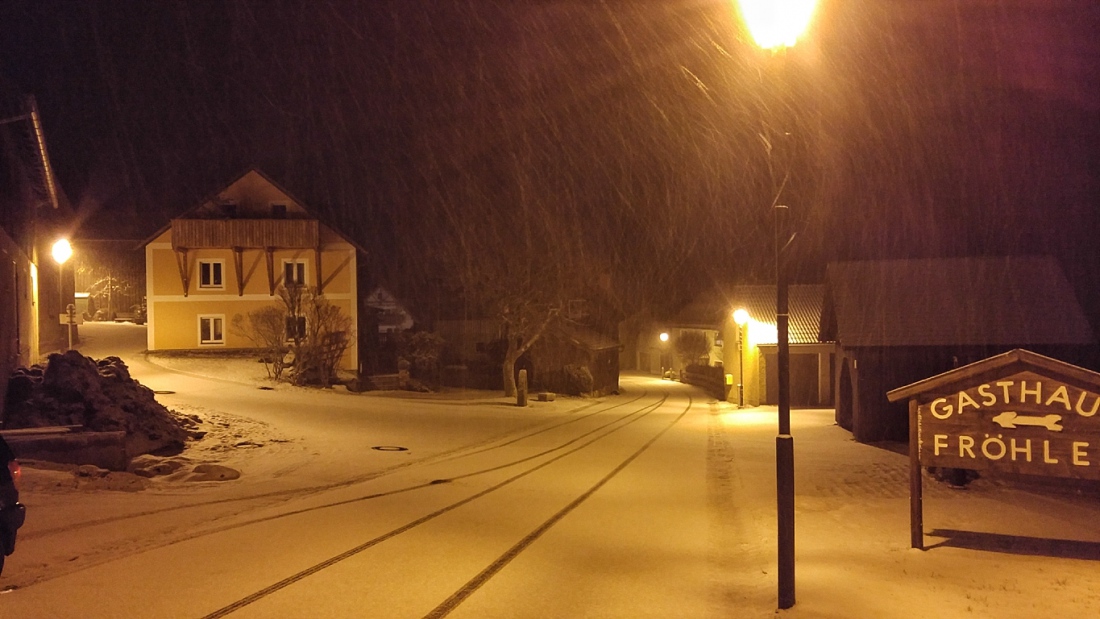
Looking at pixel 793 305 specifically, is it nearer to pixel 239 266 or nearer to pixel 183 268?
pixel 239 266

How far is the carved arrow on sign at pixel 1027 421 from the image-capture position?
32.3 ft

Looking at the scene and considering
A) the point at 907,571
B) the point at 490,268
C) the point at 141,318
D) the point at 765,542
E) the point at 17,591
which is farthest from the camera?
the point at 141,318

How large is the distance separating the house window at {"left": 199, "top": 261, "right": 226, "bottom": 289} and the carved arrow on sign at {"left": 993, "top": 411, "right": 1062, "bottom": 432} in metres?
38.4

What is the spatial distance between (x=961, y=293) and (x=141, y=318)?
157 feet

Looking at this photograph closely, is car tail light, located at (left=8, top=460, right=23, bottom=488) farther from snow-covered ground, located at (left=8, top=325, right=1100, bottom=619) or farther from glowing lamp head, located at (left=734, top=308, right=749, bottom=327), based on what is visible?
Result: glowing lamp head, located at (left=734, top=308, right=749, bottom=327)

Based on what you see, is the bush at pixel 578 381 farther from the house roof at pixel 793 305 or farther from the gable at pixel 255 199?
the gable at pixel 255 199

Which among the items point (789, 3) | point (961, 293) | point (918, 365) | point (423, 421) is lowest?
point (423, 421)

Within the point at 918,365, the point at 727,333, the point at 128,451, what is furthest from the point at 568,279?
the point at 128,451

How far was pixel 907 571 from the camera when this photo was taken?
9156 mm

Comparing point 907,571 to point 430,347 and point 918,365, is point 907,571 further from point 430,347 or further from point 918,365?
point 430,347

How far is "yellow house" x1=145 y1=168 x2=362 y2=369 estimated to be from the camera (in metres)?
40.8

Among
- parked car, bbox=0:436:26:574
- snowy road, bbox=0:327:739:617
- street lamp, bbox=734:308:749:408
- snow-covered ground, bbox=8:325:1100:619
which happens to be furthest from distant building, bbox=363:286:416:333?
parked car, bbox=0:436:26:574

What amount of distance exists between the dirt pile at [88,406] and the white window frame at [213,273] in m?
23.3

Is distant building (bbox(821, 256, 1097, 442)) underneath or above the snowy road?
above
